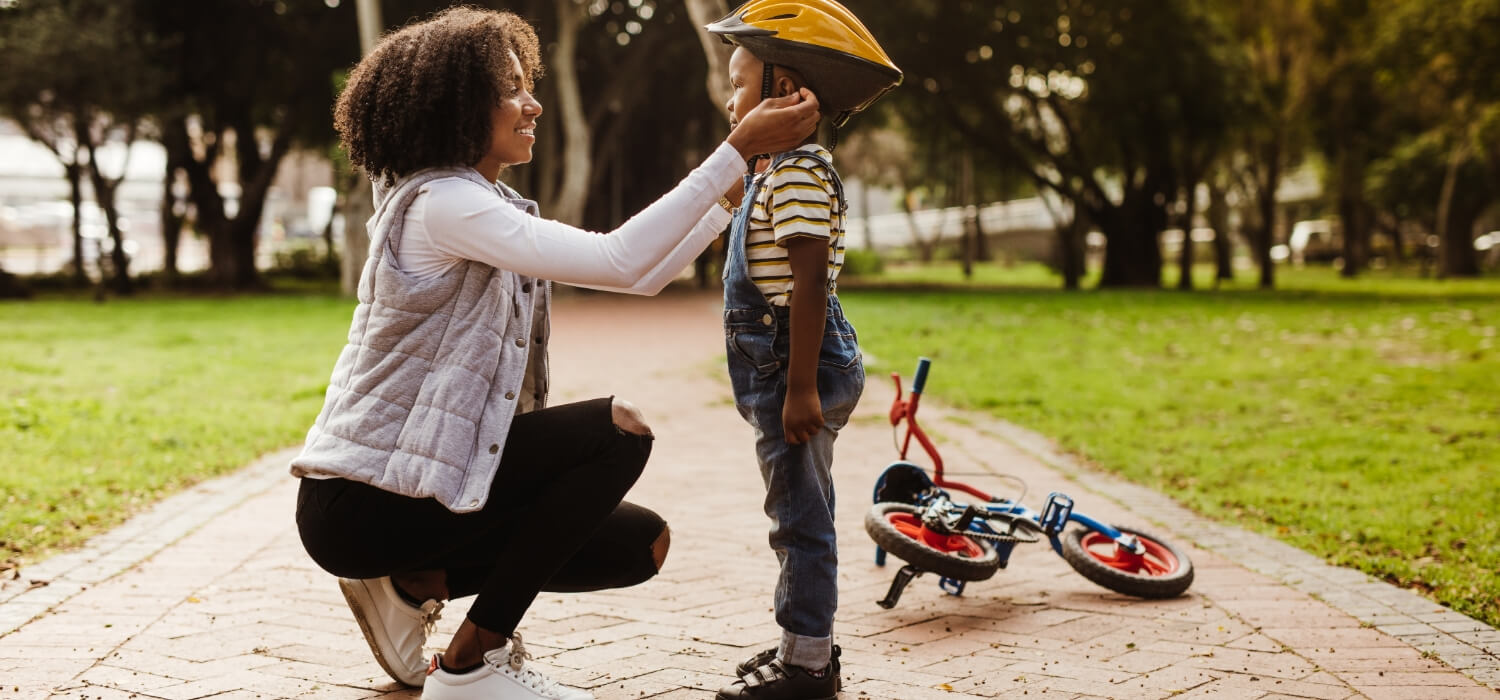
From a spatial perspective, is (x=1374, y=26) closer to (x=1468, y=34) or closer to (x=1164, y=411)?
(x=1468, y=34)

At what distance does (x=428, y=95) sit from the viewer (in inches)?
104

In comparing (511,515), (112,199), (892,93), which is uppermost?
(892,93)

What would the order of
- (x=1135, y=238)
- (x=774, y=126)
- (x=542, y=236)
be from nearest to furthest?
(x=542, y=236) < (x=774, y=126) < (x=1135, y=238)

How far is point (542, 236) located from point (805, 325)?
0.63 metres

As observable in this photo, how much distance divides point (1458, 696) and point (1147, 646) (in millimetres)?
814

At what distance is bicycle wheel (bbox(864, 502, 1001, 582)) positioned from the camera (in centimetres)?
391

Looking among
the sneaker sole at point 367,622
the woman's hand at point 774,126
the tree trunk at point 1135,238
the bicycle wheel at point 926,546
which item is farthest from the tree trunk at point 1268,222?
the sneaker sole at point 367,622

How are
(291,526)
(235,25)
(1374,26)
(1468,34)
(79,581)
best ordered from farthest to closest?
(1374,26)
(235,25)
(1468,34)
(291,526)
(79,581)

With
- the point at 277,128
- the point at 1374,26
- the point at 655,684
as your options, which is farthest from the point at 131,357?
the point at 1374,26

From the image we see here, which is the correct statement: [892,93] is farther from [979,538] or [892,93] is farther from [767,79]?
[767,79]

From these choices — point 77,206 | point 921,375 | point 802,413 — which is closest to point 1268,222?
point 77,206

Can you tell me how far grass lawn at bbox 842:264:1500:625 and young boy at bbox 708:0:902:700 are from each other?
2481mm

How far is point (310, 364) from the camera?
453 inches

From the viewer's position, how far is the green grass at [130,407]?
18.5 ft
